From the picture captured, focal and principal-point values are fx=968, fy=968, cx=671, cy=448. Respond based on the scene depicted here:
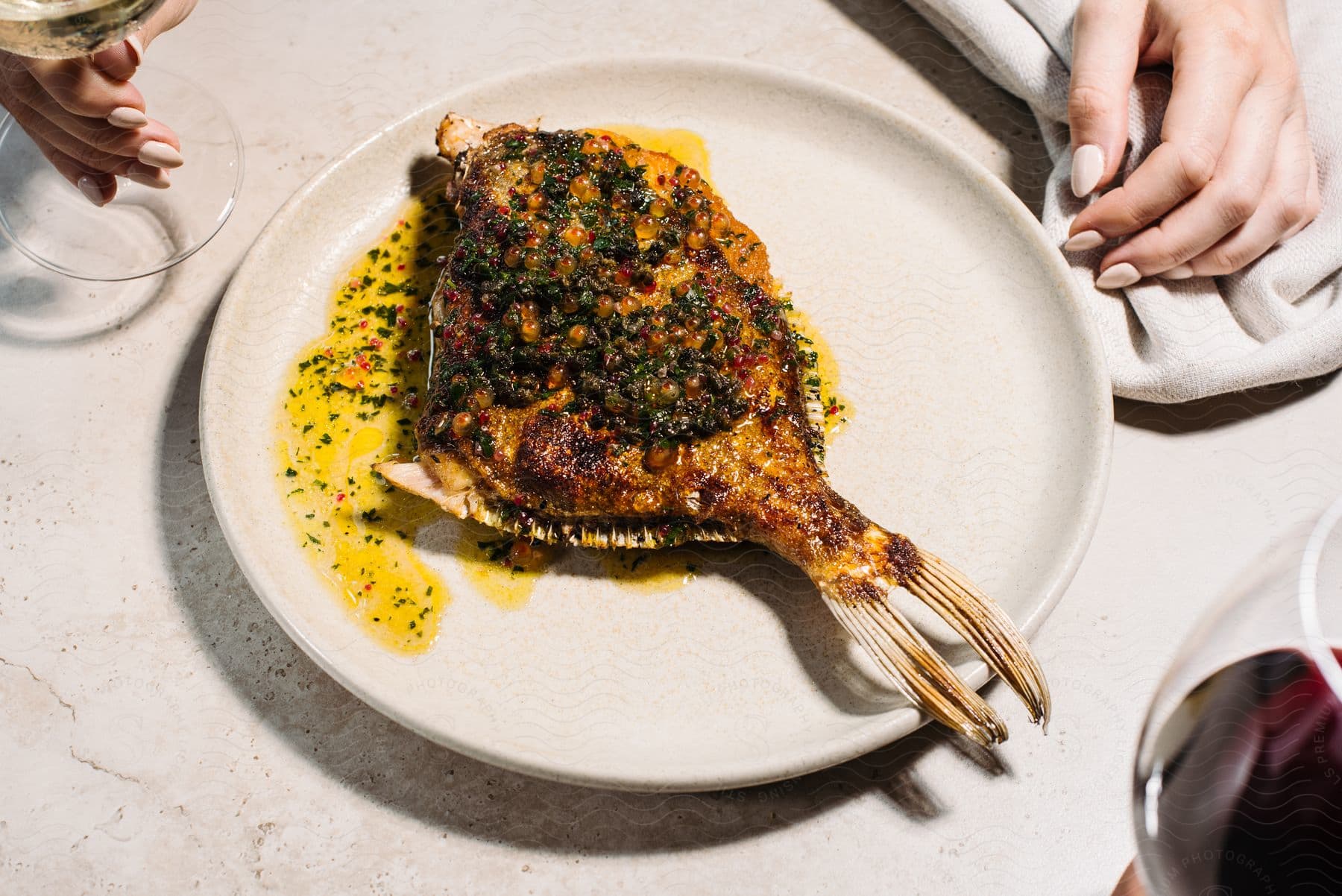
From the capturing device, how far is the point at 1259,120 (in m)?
3.58

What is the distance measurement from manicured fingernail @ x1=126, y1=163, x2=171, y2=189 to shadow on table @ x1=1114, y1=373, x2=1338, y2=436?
3.96m

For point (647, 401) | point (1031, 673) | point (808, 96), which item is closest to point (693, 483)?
point (647, 401)

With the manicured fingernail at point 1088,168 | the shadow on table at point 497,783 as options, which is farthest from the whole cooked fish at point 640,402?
the manicured fingernail at point 1088,168

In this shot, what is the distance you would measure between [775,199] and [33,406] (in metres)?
3.21

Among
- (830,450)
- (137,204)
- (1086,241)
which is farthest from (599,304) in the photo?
(137,204)

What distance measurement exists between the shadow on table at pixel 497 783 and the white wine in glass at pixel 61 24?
197cm

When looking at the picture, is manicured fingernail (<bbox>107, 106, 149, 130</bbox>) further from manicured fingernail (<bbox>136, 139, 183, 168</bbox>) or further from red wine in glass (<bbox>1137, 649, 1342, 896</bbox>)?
red wine in glass (<bbox>1137, 649, 1342, 896</bbox>)

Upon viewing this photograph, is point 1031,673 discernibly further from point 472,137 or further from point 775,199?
point 472,137

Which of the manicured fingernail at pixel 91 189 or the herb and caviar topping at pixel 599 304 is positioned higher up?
the herb and caviar topping at pixel 599 304

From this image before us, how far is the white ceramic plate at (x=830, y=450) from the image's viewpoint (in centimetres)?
305

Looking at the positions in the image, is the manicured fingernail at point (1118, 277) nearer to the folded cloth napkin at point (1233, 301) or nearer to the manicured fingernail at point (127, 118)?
the folded cloth napkin at point (1233, 301)

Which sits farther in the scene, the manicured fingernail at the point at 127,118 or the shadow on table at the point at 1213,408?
the shadow on table at the point at 1213,408

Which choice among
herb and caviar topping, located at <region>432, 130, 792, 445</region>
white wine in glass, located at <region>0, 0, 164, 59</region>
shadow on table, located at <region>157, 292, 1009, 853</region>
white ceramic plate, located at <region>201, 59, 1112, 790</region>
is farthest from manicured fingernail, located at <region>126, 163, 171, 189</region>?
shadow on table, located at <region>157, 292, 1009, 853</region>

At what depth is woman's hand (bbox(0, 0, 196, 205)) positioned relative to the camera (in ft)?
11.4
